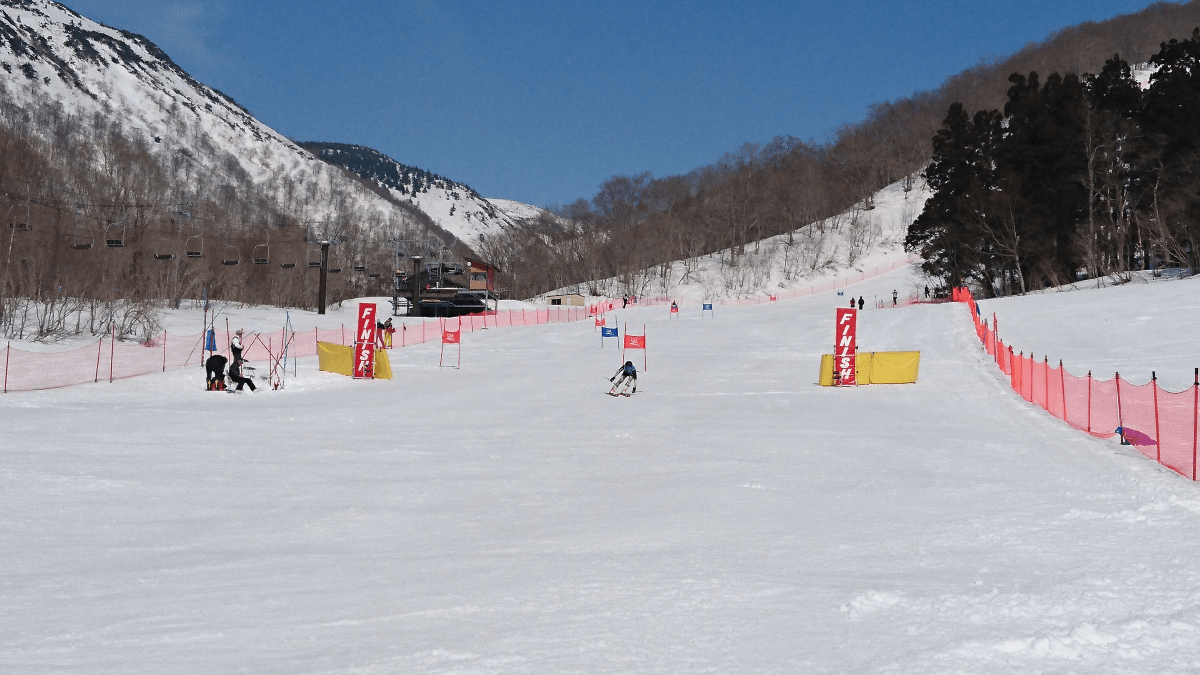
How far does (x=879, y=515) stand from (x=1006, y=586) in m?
3.20

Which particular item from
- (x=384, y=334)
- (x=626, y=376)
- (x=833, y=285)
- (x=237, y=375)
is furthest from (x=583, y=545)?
(x=833, y=285)

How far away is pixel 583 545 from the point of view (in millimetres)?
8898

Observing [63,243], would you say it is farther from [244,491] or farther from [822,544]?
[822,544]

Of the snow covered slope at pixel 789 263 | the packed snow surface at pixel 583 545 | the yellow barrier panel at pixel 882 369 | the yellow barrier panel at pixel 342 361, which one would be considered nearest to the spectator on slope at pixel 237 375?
the packed snow surface at pixel 583 545

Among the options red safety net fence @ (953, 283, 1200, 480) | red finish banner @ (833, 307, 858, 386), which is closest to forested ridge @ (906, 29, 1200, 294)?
red finish banner @ (833, 307, 858, 386)

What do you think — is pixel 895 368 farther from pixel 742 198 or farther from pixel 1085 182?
pixel 742 198

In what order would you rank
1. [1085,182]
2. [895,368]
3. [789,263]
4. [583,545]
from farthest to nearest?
[789,263]
[1085,182]
[895,368]
[583,545]

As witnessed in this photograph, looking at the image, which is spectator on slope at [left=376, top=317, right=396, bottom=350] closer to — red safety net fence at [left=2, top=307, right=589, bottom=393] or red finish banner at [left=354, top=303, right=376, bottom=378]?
red safety net fence at [left=2, top=307, right=589, bottom=393]

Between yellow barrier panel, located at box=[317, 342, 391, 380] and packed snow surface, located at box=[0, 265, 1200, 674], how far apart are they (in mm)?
10467

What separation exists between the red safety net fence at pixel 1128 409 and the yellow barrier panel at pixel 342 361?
67.5 ft

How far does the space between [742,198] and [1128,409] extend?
4704 inches

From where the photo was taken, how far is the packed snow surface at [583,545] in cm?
580

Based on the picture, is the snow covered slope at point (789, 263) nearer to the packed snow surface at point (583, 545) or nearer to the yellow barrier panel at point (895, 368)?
the yellow barrier panel at point (895, 368)

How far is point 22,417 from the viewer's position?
17.9 m
